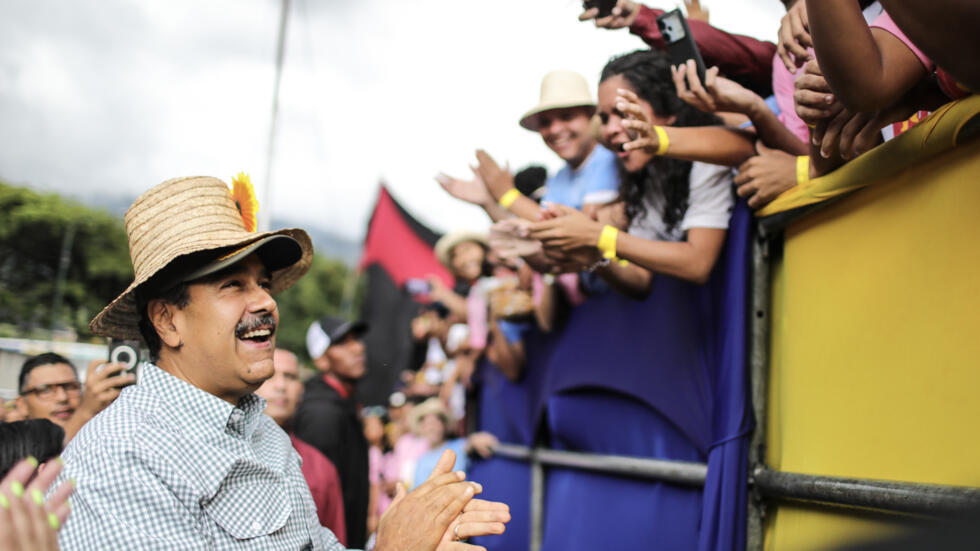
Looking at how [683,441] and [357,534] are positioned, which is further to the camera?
[357,534]

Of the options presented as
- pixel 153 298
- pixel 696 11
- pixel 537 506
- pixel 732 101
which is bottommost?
pixel 537 506

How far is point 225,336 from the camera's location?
217 centimetres

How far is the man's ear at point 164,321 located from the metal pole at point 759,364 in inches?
72.6

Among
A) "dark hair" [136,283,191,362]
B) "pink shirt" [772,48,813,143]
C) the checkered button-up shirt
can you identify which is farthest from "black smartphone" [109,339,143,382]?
"pink shirt" [772,48,813,143]

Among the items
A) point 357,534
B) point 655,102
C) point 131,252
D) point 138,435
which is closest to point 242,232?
point 131,252

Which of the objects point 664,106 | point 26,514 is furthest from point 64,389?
point 664,106

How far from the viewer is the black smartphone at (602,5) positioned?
2.81 metres

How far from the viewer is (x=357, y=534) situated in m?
5.10

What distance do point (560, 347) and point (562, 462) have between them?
627 millimetres

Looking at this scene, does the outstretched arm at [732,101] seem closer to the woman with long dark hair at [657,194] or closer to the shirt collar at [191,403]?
the woman with long dark hair at [657,194]

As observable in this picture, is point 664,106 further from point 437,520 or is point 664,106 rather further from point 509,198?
point 437,520

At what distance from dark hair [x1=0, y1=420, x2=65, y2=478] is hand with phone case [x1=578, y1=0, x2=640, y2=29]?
2.11m

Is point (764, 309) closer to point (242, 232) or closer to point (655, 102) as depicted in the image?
point (655, 102)

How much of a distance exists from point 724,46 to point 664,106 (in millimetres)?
318
